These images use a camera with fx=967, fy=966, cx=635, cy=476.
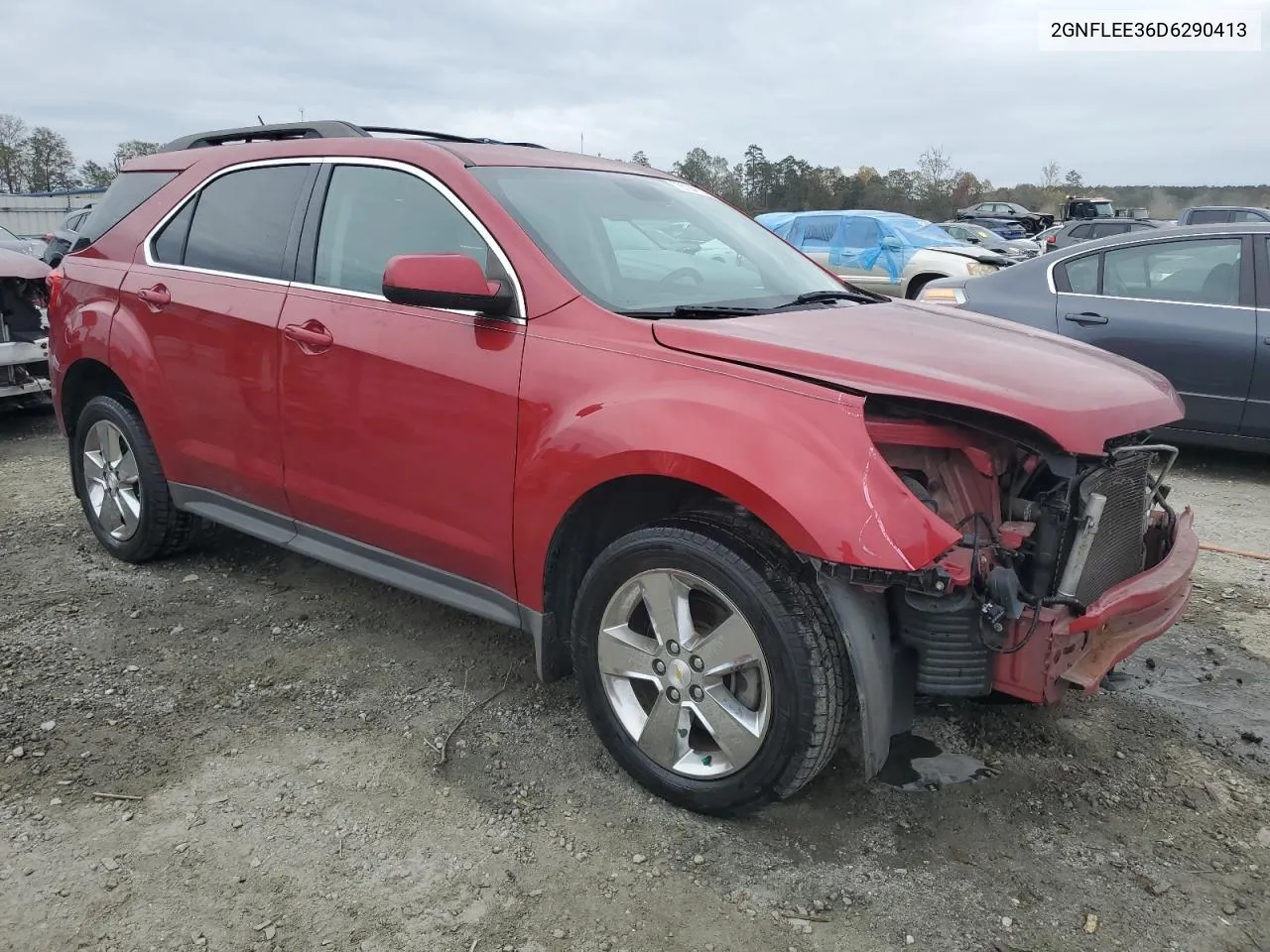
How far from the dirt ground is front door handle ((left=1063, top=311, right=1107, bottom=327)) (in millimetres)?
2806

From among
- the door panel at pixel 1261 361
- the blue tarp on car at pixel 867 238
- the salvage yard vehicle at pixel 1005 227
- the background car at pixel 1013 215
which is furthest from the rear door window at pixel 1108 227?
the background car at pixel 1013 215

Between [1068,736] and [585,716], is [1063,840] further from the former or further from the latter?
[585,716]

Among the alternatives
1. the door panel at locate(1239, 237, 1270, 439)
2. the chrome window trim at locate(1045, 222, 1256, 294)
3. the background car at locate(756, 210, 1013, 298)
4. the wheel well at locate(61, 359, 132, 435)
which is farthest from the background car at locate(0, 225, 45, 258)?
the door panel at locate(1239, 237, 1270, 439)

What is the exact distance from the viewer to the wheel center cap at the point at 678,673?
8.48ft

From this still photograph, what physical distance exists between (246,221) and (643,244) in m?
1.62

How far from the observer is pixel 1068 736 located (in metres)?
3.09

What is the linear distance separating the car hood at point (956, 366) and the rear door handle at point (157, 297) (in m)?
2.30

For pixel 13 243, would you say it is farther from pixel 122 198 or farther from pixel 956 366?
pixel 956 366

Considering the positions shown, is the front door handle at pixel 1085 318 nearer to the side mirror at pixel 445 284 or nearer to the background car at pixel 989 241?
the side mirror at pixel 445 284

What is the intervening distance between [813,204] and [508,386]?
1803 inches

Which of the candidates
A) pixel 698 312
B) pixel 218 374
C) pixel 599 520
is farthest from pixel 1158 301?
pixel 218 374

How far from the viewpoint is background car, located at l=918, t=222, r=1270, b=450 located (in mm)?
5770

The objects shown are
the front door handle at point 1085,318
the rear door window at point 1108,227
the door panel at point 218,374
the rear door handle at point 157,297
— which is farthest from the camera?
the rear door window at point 1108,227

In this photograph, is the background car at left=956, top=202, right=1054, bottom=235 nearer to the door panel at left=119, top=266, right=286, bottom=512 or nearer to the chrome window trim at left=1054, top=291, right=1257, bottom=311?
the chrome window trim at left=1054, top=291, right=1257, bottom=311
